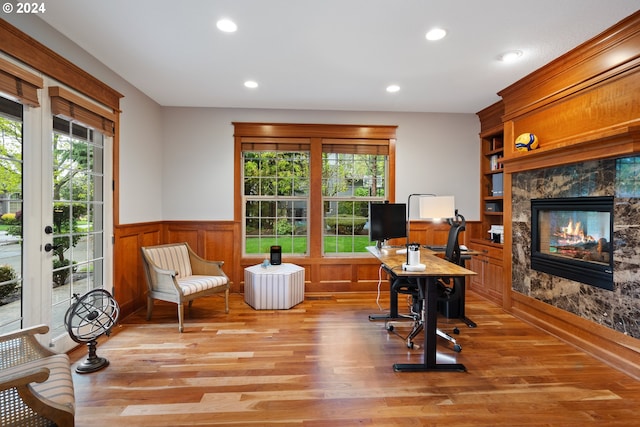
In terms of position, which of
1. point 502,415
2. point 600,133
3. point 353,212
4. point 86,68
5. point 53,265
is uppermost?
point 86,68

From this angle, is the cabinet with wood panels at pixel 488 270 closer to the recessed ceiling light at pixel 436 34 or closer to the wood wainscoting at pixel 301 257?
the wood wainscoting at pixel 301 257

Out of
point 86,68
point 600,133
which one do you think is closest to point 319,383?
point 600,133

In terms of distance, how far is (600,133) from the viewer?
2539mm

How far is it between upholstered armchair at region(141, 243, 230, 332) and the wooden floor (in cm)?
32

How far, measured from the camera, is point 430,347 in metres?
2.51

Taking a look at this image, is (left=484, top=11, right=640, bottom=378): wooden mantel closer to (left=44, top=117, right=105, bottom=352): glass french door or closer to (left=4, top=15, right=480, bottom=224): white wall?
(left=4, top=15, right=480, bottom=224): white wall

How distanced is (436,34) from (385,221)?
205 centimetres

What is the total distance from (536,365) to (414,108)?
3447mm

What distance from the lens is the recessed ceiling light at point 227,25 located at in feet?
7.97

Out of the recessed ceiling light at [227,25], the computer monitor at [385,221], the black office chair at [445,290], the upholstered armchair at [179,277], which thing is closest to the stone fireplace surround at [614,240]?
the black office chair at [445,290]

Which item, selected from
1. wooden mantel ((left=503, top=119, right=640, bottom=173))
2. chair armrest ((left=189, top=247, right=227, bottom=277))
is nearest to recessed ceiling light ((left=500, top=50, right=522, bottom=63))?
wooden mantel ((left=503, top=119, right=640, bottom=173))

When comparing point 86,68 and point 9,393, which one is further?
point 86,68

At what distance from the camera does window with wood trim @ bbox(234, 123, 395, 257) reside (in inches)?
184

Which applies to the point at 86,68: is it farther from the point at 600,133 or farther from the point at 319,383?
the point at 600,133
